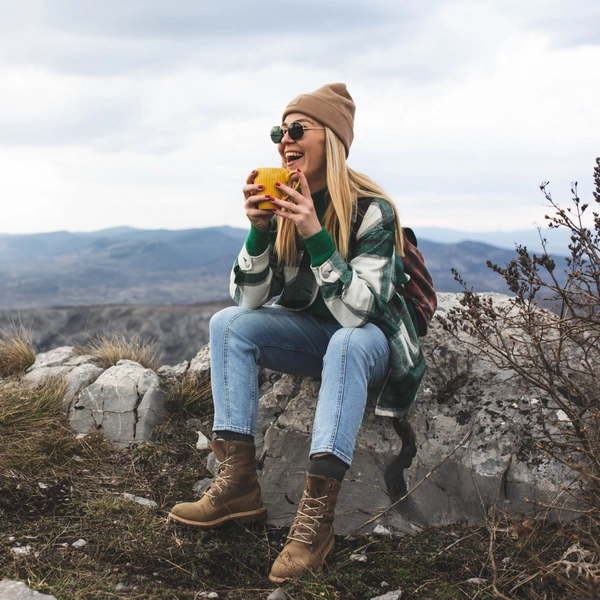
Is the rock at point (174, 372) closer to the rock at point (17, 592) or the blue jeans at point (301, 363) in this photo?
the blue jeans at point (301, 363)

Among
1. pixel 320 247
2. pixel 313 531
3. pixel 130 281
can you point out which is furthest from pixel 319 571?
pixel 130 281

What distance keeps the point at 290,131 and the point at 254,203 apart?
1.42 ft

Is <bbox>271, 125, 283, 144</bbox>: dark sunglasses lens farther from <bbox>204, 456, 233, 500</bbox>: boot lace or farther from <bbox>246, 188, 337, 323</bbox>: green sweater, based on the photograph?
<bbox>204, 456, 233, 500</bbox>: boot lace

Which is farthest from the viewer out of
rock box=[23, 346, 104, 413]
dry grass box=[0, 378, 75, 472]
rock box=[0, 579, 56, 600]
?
rock box=[23, 346, 104, 413]

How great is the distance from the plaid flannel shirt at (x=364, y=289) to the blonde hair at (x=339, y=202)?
0.06m

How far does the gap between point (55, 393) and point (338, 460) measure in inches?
108

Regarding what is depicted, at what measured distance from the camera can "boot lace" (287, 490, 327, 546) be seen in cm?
280

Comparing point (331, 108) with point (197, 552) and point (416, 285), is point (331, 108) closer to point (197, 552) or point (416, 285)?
point (416, 285)

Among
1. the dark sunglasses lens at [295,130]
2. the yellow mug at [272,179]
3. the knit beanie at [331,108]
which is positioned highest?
the knit beanie at [331,108]

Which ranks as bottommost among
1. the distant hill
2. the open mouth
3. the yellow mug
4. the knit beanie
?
the distant hill

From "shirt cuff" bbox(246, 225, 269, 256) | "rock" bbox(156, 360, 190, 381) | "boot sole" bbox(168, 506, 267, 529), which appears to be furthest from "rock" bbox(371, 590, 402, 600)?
"rock" bbox(156, 360, 190, 381)

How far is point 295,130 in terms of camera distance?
10.6 ft

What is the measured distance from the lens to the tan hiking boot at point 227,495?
3092 millimetres

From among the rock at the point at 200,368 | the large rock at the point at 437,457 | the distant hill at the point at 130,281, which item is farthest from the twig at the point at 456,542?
the distant hill at the point at 130,281
